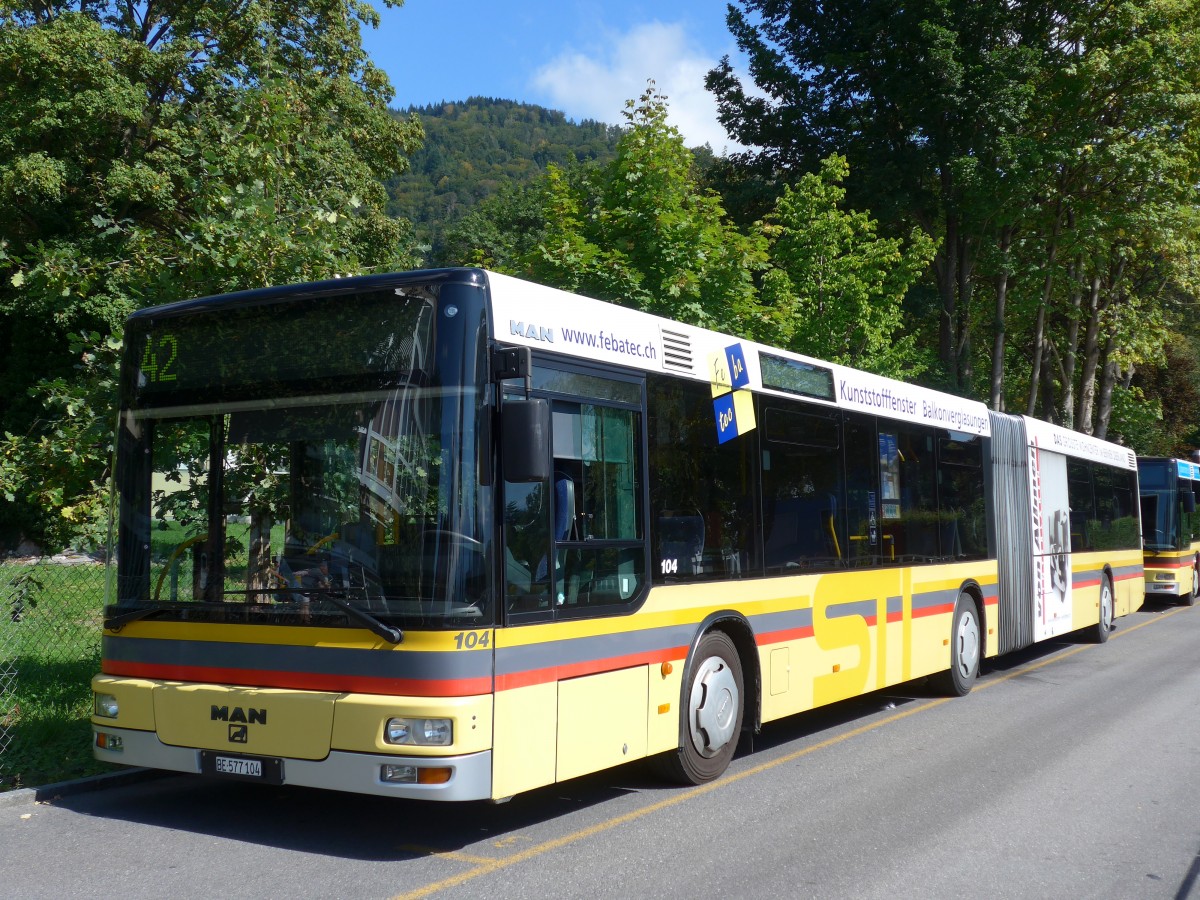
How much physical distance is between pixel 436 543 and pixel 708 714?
2.90 meters

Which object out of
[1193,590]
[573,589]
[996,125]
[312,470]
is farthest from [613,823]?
[1193,590]

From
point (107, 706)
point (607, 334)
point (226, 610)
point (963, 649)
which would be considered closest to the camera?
point (226, 610)

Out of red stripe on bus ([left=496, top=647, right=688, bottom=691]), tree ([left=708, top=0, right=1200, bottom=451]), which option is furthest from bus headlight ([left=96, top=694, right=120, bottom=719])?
tree ([left=708, top=0, right=1200, bottom=451])

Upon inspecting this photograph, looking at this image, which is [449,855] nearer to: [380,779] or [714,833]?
[380,779]

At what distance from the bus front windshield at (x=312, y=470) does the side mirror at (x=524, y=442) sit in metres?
0.19

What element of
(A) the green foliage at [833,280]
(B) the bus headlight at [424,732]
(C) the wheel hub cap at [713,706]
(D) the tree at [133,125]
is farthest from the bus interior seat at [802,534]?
(A) the green foliage at [833,280]

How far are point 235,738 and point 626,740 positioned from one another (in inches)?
89.5

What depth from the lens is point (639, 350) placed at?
7.59 meters

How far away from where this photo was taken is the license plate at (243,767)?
6.14 m

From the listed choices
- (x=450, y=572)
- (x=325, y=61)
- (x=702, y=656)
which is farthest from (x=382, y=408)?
(x=325, y=61)

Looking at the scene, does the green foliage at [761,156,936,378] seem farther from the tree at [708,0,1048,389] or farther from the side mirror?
the side mirror

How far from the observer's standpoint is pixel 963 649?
1290cm

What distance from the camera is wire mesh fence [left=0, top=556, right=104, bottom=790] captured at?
805cm

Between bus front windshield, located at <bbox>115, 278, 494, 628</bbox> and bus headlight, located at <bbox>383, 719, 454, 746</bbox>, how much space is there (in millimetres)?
495
